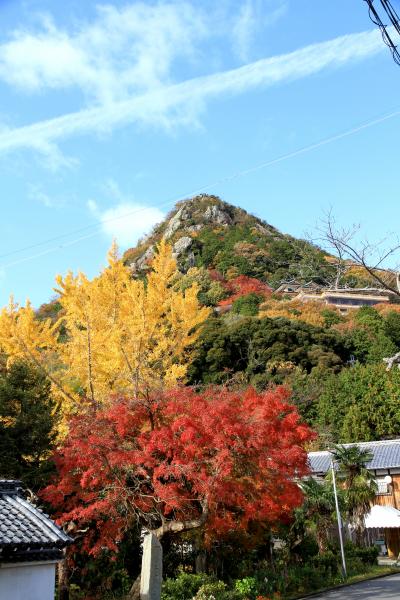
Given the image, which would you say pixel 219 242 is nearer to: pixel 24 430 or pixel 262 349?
pixel 262 349

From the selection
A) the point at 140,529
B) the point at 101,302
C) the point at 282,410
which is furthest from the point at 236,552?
the point at 101,302

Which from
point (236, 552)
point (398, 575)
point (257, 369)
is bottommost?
point (398, 575)

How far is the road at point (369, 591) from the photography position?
13758mm

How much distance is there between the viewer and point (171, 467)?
446 inches

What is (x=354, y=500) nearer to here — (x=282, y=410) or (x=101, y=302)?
(x=282, y=410)

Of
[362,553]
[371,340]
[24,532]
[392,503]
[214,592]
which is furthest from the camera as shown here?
[371,340]

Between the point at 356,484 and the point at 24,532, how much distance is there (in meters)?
15.6

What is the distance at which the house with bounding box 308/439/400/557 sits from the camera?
21859 mm

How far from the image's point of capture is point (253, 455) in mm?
12062

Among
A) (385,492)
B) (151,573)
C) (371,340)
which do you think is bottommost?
(151,573)

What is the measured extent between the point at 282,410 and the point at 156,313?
5.17 metres

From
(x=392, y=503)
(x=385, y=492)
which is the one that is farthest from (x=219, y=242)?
(x=392, y=503)

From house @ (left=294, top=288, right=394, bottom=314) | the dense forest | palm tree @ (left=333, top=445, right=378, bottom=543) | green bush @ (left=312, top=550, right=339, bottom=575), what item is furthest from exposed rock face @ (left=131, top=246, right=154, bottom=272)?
green bush @ (left=312, top=550, right=339, bottom=575)

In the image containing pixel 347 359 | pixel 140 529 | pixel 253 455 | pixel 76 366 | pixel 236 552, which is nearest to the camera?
pixel 253 455
